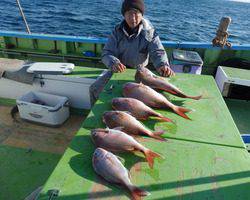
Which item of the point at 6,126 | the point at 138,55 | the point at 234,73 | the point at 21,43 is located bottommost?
the point at 6,126

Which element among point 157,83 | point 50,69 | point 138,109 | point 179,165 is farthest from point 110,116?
point 50,69

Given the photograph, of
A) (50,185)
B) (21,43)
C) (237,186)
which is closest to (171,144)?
(237,186)

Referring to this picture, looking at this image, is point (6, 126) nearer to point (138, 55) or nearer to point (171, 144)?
point (138, 55)

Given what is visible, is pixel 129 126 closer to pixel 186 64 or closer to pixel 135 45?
pixel 135 45

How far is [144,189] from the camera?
186cm

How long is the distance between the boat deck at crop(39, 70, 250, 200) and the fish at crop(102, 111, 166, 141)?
67mm

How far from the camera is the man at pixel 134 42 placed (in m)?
3.81

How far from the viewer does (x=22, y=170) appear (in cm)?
357

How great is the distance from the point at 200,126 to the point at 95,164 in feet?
3.88

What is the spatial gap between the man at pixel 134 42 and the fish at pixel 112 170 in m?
1.94

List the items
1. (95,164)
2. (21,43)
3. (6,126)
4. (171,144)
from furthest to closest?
(21,43) → (6,126) → (171,144) → (95,164)

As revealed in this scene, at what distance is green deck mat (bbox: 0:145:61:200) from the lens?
325 cm

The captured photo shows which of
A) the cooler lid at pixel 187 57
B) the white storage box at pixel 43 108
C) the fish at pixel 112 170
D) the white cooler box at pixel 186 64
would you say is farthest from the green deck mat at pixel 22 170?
the cooler lid at pixel 187 57

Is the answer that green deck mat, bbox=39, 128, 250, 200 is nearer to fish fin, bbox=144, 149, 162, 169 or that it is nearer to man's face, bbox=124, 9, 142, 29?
fish fin, bbox=144, 149, 162, 169
